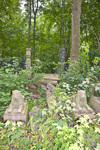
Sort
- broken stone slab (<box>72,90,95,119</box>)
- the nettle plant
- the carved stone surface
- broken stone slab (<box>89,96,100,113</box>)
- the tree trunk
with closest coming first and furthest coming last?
1. the carved stone surface
2. broken stone slab (<box>72,90,95,119</box>)
3. broken stone slab (<box>89,96,100,113</box>)
4. the nettle plant
5. the tree trunk

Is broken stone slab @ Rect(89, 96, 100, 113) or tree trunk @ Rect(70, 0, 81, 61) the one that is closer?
broken stone slab @ Rect(89, 96, 100, 113)

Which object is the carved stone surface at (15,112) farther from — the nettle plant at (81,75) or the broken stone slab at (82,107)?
the nettle plant at (81,75)

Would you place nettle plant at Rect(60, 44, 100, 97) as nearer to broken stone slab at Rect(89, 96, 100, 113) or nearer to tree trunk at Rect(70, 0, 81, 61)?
broken stone slab at Rect(89, 96, 100, 113)

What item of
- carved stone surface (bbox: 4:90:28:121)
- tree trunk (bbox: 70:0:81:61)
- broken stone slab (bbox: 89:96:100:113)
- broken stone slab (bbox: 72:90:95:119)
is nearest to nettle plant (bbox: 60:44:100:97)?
broken stone slab (bbox: 89:96:100:113)

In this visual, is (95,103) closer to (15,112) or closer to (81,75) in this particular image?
(81,75)

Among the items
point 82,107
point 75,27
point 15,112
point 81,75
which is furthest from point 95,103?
point 75,27

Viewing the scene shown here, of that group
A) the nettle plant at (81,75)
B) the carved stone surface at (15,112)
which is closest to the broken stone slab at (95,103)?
the nettle plant at (81,75)

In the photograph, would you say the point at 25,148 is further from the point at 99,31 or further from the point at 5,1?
the point at 99,31

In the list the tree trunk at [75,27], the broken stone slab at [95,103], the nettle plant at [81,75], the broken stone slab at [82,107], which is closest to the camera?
the broken stone slab at [82,107]

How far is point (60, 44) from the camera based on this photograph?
984 centimetres

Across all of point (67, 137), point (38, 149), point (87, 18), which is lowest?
point (38, 149)

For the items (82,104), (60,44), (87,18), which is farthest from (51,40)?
(82,104)

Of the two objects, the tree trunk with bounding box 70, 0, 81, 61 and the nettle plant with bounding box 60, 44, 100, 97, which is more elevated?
the tree trunk with bounding box 70, 0, 81, 61

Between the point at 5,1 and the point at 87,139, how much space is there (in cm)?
801
